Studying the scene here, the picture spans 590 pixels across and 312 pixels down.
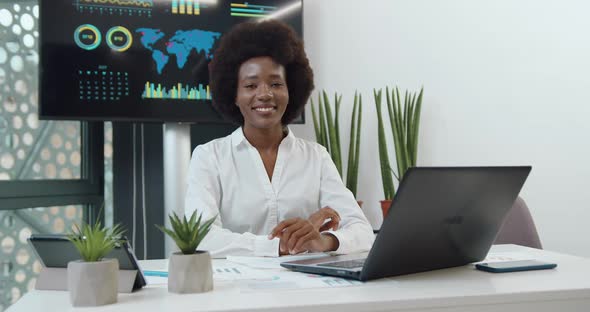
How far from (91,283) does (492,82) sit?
2.96 m

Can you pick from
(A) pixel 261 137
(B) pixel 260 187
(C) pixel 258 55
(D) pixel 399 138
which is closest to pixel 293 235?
(B) pixel 260 187

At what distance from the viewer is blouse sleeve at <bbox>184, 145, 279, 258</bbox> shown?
1.69m

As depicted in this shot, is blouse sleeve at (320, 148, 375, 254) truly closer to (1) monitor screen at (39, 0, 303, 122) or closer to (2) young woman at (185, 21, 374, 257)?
(2) young woman at (185, 21, 374, 257)

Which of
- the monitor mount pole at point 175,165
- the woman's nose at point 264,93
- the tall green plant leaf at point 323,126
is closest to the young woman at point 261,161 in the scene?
the woman's nose at point 264,93

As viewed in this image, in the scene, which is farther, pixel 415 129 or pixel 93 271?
pixel 415 129

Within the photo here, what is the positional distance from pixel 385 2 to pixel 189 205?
6.34 ft

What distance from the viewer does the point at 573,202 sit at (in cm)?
352

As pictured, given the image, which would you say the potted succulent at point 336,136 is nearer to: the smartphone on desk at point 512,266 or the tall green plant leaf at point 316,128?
the tall green plant leaf at point 316,128

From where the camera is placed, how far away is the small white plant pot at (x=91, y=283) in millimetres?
977

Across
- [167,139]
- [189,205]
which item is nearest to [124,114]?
[167,139]

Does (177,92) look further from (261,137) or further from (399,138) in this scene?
(399,138)

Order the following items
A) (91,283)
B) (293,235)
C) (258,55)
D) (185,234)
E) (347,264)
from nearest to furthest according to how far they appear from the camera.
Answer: (91,283), (185,234), (347,264), (293,235), (258,55)

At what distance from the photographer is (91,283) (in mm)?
975

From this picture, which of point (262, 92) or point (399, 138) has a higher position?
point (262, 92)
